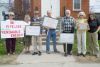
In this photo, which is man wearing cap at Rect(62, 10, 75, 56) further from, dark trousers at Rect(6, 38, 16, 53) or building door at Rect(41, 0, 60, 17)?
building door at Rect(41, 0, 60, 17)

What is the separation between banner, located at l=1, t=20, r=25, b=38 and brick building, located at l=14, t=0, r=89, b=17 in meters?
13.1

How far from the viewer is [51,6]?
104 ft

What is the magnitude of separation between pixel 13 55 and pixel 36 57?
1.14m

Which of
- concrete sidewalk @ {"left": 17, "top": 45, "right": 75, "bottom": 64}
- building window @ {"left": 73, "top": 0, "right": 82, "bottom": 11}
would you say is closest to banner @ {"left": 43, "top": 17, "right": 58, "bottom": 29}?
concrete sidewalk @ {"left": 17, "top": 45, "right": 75, "bottom": 64}

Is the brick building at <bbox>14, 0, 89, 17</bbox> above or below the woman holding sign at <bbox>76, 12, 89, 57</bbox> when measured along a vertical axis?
above

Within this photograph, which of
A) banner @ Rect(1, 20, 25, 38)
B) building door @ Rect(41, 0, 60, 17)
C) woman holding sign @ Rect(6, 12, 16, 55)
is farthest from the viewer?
building door @ Rect(41, 0, 60, 17)

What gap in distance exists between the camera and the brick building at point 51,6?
104ft

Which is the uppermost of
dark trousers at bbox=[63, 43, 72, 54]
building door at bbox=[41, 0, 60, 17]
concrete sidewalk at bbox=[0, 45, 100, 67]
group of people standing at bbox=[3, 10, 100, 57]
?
building door at bbox=[41, 0, 60, 17]

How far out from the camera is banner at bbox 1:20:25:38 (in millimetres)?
17688

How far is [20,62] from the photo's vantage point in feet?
51.2

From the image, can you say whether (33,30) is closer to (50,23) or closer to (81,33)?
(50,23)

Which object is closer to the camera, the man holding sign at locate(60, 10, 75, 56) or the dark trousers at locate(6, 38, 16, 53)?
the man holding sign at locate(60, 10, 75, 56)

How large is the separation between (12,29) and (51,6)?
14238mm

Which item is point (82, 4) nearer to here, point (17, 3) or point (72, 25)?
point (17, 3)
